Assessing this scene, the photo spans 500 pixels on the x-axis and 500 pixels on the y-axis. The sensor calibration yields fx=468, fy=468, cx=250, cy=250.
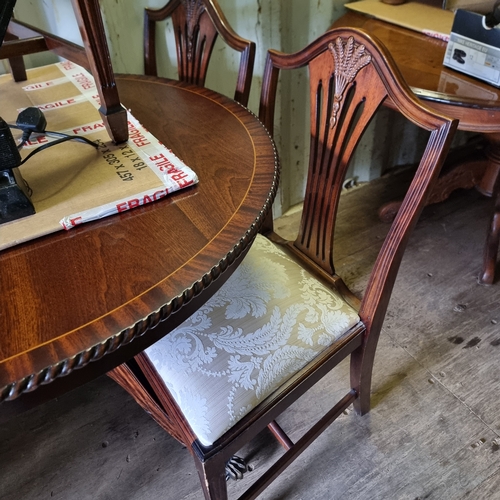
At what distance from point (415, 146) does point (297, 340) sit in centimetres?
154

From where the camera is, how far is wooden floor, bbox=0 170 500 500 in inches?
44.5

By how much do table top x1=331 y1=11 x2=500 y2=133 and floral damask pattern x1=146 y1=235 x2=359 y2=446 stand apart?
20.9 inches

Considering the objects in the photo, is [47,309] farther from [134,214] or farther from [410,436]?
[410,436]

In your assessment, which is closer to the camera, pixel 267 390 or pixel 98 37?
pixel 98 37

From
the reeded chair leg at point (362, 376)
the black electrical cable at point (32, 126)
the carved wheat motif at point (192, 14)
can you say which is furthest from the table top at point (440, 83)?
the black electrical cable at point (32, 126)

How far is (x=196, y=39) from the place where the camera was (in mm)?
1269

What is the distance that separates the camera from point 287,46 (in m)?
1.58

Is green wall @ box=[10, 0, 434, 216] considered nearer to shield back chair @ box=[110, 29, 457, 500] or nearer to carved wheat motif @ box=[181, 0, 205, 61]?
carved wheat motif @ box=[181, 0, 205, 61]

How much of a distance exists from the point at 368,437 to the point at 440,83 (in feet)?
3.00

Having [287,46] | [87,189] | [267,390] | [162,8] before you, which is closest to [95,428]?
[267,390]

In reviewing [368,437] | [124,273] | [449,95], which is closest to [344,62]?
[449,95]

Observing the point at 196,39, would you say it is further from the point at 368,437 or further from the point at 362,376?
the point at 368,437

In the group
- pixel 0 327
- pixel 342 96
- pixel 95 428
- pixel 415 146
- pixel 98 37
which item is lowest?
pixel 95 428

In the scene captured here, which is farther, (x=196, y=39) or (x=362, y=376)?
(x=196, y=39)
